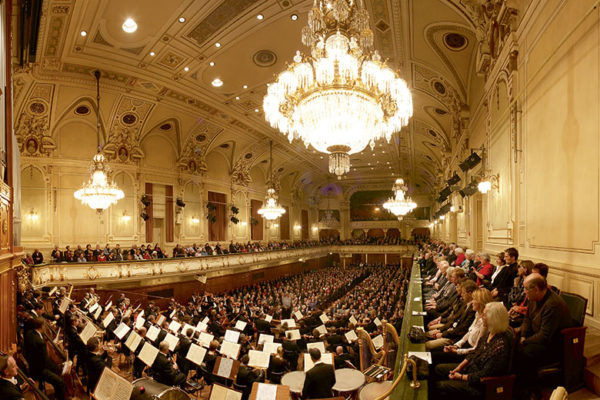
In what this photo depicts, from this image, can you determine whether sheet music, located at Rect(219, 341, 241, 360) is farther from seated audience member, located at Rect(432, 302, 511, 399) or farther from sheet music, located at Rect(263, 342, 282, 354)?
seated audience member, located at Rect(432, 302, 511, 399)

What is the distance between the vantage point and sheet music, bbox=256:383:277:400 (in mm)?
3511

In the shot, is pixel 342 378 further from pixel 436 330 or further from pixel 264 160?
pixel 264 160

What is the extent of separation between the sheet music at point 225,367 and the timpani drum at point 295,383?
796mm

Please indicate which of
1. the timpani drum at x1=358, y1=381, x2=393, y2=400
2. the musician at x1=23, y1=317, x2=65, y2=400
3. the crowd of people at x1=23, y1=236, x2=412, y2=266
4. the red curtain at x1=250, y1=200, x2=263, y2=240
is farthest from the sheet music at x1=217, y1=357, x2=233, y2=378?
the red curtain at x1=250, y1=200, x2=263, y2=240

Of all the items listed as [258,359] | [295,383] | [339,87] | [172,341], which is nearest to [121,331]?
[172,341]

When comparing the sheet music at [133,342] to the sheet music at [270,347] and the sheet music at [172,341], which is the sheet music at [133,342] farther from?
the sheet music at [270,347]

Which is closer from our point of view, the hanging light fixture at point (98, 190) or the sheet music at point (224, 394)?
the sheet music at point (224, 394)

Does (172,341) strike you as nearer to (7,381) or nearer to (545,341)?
(7,381)

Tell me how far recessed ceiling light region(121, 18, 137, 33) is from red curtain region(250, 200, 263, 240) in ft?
51.5

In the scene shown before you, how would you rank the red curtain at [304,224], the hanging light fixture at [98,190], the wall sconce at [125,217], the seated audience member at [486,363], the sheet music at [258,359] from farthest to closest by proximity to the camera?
the red curtain at [304,224], the wall sconce at [125,217], the hanging light fixture at [98,190], the sheet music at [258,359], the seated audience member at [486,363]

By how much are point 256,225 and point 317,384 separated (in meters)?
21.6

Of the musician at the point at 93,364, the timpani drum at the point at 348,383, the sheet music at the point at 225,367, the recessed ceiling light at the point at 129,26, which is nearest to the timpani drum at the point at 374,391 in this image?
the timpani drum at the point at 348,383

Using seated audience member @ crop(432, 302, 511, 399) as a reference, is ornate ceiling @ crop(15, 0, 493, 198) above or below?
above

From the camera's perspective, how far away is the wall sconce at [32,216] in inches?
540
